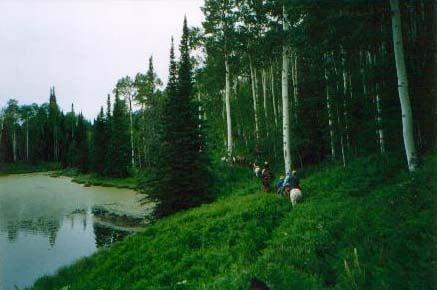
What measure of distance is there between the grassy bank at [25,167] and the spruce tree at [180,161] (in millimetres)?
67606

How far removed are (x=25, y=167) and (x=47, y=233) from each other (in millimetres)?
71923

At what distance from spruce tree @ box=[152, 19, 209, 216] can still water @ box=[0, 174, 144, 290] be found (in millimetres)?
3400

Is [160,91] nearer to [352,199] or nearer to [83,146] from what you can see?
[83,146]

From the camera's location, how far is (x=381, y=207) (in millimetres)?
8938

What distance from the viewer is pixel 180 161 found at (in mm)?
20047

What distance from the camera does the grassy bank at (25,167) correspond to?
78.1m

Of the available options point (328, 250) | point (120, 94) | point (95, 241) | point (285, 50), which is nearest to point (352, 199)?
point (328, 250)

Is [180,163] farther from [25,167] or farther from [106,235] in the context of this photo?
[25,167]

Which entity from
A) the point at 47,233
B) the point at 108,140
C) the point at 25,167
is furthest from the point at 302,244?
the point at 25,167

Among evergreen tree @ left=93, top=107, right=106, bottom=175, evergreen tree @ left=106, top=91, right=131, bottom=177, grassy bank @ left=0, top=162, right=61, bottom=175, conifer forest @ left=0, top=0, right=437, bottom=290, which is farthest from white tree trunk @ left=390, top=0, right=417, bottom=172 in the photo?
grassy bank @ left=0, top=162, right=61, bottom=175

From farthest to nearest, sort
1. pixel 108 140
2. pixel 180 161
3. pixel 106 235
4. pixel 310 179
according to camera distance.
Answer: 1. pixel 108 140
2. pixel 106 235
3. pixel 180 161
4. pixel 310 179

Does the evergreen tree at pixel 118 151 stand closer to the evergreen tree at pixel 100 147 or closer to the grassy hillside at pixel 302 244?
the evergreen tree at pixel 100 147

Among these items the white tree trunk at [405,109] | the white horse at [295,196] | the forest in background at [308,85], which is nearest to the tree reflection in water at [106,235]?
the forest in background at [308,85]

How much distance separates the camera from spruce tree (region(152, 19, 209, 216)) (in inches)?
782
